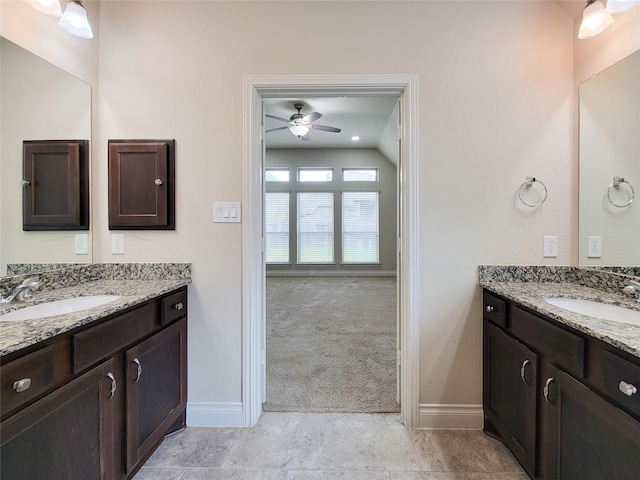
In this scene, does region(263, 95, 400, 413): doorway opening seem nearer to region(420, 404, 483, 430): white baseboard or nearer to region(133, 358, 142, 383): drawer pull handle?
region(420, 404, 483, 430): white baseboard

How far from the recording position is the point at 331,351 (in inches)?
113

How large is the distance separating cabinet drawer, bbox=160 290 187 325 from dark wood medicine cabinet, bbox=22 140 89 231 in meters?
0.70

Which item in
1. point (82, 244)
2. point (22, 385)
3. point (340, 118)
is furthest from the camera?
point (340, 118)

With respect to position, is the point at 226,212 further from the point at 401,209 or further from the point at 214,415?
the point at 214,415

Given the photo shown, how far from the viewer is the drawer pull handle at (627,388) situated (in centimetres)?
85

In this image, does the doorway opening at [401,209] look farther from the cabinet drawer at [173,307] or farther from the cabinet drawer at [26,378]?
the cabinet drawer at [26,378]

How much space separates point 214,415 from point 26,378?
1.19 m

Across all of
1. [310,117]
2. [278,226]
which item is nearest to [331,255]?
[278,226]

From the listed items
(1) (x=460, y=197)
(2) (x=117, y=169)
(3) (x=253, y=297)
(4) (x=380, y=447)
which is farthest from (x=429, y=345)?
(2) (x=117, y=169)

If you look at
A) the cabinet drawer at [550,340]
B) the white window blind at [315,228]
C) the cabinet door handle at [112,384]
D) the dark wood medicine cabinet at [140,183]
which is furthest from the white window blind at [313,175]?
the cabinet door handle at [112,384]

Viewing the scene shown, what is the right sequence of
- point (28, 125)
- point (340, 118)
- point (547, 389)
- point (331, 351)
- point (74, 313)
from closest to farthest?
point (74, 313), point (547, 389), point (28, 125), point (331, 351), point (340, 118)

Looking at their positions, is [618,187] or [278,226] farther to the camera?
[278,226]

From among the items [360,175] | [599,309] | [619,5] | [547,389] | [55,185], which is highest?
[360,175]

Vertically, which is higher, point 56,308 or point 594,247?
point 594,247
